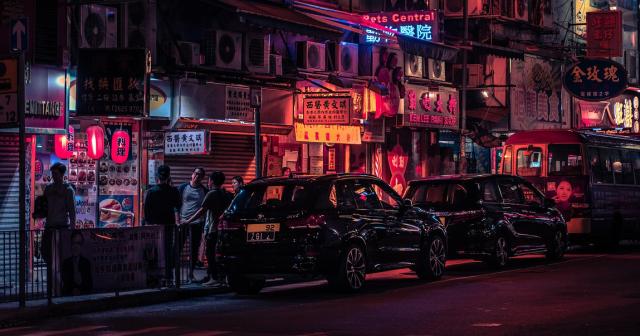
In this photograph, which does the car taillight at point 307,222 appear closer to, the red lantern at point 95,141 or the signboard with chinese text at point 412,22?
the red lantern at point 95,141

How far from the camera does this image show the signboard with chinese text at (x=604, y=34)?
40.3 meters

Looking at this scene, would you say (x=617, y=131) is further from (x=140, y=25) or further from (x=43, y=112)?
(x=43, y=112)

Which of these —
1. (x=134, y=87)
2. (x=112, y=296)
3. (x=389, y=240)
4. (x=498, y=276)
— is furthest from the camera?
(x=134, y=87)

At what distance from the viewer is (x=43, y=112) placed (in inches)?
812

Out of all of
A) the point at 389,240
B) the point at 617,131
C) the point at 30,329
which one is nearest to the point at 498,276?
the point at 389,240

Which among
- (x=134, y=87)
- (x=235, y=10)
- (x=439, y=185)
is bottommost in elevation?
(x=439, y=185)

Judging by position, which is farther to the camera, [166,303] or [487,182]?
[487,182]

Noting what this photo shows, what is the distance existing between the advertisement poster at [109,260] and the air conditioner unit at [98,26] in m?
6.10

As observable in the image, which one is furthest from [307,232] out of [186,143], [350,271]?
[186,143]

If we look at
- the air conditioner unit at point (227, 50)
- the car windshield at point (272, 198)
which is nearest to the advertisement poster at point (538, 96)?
the air conditioner unit at point (227, 50)

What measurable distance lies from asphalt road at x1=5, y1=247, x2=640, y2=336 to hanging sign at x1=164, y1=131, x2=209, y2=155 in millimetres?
5115

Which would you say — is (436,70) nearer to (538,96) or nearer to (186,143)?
(538,96)

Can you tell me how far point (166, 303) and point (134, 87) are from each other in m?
5.73

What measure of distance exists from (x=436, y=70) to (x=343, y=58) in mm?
5667
